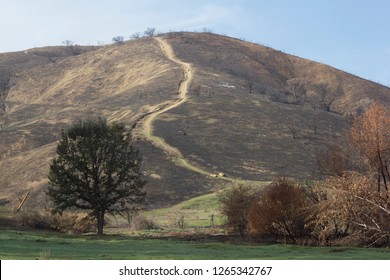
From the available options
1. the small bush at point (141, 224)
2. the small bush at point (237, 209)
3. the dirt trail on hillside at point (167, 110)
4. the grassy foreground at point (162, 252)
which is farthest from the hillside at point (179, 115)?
the grassy foreground at point (162, 252)

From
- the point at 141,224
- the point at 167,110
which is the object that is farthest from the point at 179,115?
the point at 141,224

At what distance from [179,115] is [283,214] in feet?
248

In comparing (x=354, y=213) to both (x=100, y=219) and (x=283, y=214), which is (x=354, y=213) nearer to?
(x=283, y=214)

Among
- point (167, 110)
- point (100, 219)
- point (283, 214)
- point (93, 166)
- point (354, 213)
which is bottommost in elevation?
point (100, 219)

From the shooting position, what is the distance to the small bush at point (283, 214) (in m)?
34.4

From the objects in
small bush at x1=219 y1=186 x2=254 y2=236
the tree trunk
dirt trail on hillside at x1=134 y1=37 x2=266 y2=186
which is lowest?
the tree trunk

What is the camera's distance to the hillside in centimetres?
8150

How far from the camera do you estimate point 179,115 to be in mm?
109250

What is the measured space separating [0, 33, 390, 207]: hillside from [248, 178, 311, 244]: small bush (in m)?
35.9

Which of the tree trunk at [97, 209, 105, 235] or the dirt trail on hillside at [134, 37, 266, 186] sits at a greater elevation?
the dirt trail on hillside at [134, 37, 266, 186]

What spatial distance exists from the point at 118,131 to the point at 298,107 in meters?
89.2

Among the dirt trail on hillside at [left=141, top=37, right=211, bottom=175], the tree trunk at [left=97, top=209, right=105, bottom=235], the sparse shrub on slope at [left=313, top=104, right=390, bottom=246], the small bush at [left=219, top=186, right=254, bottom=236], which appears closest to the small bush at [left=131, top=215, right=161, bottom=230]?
the tree trunk at [left=97, top=209, right=105, bottom=235]

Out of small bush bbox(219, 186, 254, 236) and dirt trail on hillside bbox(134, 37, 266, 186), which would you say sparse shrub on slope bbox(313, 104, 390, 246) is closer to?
small bush bbox(219, 186, 254, 236)

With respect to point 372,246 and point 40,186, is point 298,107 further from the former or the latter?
point 372,246
